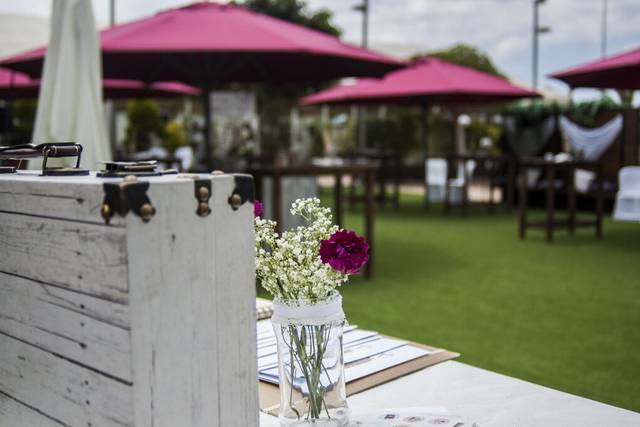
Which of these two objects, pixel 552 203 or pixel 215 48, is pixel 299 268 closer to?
pixel 215 48

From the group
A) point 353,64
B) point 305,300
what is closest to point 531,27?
point 353,64

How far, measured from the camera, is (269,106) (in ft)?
55.0

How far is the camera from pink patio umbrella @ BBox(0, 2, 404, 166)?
4.61 m

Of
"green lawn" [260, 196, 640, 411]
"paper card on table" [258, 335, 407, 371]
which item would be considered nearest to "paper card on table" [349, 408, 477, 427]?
"paper card on table" [258, 335, 407, 371]

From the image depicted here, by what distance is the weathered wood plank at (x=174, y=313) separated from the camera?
881 millimetres

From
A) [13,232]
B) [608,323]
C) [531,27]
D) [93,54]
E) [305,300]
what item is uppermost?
[531,27]

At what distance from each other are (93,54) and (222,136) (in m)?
2.06

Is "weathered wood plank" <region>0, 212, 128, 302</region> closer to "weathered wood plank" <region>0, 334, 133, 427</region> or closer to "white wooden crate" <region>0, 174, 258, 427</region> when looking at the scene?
"white wooden crate" <region>0, 174, 258, 427</region>

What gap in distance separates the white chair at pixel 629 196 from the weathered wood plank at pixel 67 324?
8491 mm

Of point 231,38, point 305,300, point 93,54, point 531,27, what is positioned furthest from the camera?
point 531,27

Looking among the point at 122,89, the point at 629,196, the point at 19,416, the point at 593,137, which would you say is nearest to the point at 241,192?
the point at 19,416

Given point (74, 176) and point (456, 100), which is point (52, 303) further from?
point (456, 100)

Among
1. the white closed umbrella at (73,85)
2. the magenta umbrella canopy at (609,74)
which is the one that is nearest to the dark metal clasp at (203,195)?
the white closed umbrella at (73,85)

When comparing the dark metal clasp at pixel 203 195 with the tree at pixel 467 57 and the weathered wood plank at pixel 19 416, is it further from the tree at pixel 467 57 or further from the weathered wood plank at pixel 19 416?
the tree at pixel 467 57
